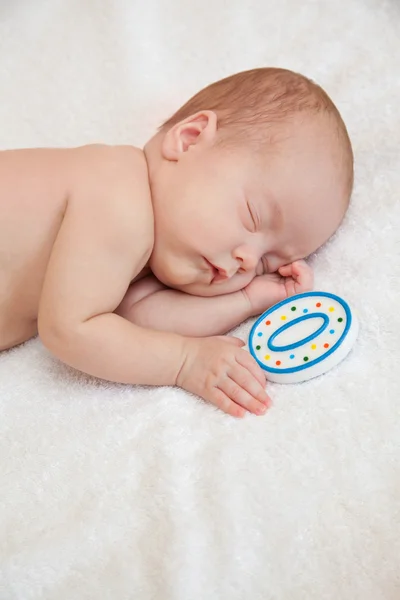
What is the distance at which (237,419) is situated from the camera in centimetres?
115

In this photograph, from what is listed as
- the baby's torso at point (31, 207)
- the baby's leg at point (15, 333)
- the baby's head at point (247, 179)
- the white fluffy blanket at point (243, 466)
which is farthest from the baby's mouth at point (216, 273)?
the baby's leg at point (15, 333)

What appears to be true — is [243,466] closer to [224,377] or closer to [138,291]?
[224,377]

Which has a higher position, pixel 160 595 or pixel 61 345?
pixel 61 345

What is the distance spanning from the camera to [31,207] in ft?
4.14

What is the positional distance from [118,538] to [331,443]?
0.32 meters

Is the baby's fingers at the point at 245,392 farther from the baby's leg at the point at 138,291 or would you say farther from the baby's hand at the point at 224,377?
the baby's leg at the point at 138,291

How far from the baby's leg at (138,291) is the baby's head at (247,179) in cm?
8

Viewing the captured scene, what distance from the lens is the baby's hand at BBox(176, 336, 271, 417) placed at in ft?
3.80

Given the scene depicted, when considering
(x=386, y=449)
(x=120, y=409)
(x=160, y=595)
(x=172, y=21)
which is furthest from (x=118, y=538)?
(x=172, y=21)

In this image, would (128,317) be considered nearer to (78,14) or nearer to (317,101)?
(317,101)

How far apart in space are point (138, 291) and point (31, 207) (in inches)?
9.6

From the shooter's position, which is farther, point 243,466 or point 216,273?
point 216,273

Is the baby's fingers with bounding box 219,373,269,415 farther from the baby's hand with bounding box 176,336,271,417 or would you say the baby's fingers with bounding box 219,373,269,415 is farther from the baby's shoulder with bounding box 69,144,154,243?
the baby's shoulder with bounding box 69,144,154,243

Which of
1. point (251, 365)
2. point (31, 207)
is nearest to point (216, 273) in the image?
point (251, 365)
